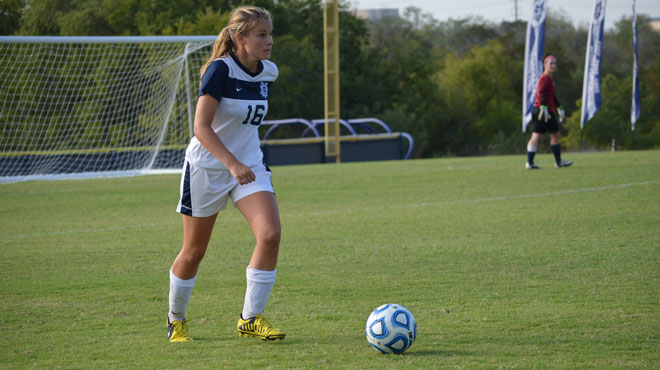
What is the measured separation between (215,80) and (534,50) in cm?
2155

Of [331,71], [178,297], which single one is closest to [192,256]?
[178,297]

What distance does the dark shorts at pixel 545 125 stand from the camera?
14.5 m

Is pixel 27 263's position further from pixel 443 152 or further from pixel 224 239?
pixel 443 152

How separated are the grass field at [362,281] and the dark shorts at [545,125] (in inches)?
121

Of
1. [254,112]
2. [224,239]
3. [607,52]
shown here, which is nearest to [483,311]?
[254,112]

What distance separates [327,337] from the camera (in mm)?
4121

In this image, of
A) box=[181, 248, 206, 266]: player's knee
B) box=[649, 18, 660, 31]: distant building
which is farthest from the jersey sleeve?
box=[649, 18, 660, 31]: distant building

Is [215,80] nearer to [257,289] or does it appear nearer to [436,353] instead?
[257,289]

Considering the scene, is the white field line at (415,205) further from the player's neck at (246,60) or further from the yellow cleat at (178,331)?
the player's neck at (246,60)

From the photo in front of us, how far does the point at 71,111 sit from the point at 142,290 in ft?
56.2

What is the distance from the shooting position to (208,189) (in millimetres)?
4086

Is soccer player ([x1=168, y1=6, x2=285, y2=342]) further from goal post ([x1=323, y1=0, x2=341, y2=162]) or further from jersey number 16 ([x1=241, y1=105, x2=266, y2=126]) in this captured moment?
goal post ([x1=323, y1=0, x2=341, y2=162])

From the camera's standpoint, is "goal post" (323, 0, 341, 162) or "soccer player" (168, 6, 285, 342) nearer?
"soccer player" (168, 6, 285, 342)

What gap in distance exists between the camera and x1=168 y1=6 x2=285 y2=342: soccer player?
4.00 m
